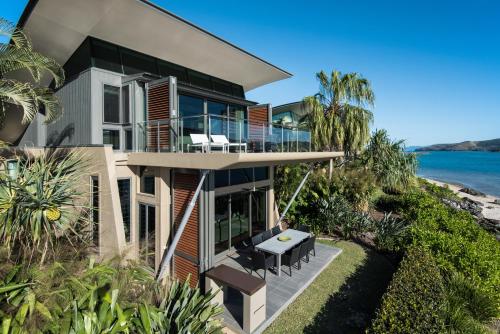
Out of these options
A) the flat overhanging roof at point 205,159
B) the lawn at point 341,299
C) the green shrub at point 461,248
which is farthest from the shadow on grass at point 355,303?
the flat overhanging roof at point 205,159

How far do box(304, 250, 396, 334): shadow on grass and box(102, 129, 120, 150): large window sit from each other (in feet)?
29.6

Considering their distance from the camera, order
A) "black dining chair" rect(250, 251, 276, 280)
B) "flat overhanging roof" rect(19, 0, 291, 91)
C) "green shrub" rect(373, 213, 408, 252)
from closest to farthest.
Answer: "black dining chair" rect(250, 251, 276, 280) → "flat overhanging roof" rect(19, 0, 291, 91) → "green shrub" rect(373, 213, 408, 252)

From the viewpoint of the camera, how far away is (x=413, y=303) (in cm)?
588

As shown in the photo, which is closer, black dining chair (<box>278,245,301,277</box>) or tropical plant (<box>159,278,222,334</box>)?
tropical plant (<box>159,278,222,334</box>)

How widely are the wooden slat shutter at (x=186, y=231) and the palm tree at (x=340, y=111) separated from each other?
12885 mm

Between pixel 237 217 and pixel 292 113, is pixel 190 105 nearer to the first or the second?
Answer: pixel 237 217

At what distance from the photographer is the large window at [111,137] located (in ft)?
32.3

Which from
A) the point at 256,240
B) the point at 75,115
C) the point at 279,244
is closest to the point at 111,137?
the point at 75,115

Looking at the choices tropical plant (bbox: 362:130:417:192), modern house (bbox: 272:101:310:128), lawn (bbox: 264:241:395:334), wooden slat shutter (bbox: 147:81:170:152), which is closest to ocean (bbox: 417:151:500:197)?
tropical plant (bbox: 362:130:417:192)

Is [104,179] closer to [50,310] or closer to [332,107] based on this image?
[50,310]

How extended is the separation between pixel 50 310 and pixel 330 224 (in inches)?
482

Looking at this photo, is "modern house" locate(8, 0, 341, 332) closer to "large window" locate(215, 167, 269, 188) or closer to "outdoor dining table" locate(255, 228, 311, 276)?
"large window" locate(215, 167, 269, 188)

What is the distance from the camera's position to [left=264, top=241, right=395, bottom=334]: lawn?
6.97 m

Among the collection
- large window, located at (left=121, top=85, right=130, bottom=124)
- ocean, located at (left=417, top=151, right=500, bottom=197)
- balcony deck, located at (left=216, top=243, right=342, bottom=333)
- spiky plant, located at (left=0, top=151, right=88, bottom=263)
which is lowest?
ocean, located at (left=417, top=151, right=500, bottom=197)
